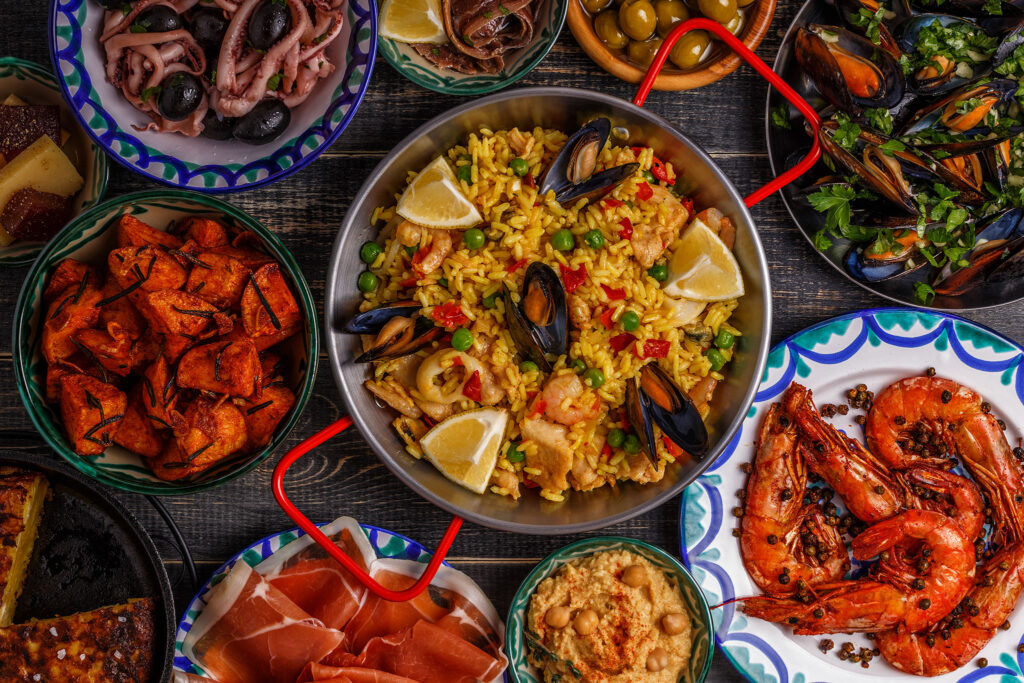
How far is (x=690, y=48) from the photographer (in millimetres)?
2619

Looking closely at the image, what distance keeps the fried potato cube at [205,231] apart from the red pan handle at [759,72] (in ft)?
5.16

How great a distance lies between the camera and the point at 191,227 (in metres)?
2.56

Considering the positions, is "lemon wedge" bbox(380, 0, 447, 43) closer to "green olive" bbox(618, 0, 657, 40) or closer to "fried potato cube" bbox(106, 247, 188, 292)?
"green olive" bbox(618, 0, 657, 40)

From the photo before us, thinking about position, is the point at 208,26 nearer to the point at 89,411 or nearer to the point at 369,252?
the point at 369,252

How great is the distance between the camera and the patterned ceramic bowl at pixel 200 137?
2311 mm

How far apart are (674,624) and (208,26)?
2.72m

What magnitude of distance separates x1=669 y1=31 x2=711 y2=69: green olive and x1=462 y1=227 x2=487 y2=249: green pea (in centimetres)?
102

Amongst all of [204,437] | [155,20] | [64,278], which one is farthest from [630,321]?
[64,278]

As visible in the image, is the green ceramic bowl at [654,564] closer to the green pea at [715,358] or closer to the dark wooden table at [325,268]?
the dark wooden table at [325,268]

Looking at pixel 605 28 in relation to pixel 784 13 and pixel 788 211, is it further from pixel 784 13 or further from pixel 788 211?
pixel 788 211

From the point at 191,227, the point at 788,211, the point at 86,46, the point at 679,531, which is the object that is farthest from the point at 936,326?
the point at 86,46

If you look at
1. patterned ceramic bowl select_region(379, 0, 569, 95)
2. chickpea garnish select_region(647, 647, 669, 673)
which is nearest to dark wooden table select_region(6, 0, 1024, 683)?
patterned ceramic bowl select_region(379, 0, 569, 95)

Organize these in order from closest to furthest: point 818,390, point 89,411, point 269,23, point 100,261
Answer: point 269,23
point 89,411
point 100,261
point 818,390

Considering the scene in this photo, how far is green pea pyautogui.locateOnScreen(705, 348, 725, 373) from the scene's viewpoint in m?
2.61
